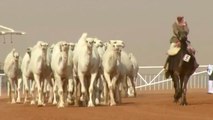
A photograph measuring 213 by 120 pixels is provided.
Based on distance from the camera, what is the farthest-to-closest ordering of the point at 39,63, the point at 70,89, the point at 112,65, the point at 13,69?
the point at 13,69 < the point at 39,63 < the point at 112,65 < the point at 70,89

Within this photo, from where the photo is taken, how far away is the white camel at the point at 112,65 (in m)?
21.6

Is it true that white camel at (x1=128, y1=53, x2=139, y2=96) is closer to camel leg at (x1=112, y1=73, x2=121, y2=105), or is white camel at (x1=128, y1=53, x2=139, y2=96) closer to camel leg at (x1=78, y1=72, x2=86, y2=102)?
camel leg at (x1=112, y1=73, x2=121, y2=105)

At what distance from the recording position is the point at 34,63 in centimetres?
2230

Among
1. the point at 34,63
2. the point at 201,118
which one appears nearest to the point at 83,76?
the point at 34,63

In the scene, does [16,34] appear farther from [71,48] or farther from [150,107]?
[150,107]

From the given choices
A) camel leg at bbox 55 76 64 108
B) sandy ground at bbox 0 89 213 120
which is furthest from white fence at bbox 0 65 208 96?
sandy ground at bbox 0 89 213 120

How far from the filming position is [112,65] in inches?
854

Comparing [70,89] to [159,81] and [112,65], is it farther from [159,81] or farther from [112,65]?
[159,81]

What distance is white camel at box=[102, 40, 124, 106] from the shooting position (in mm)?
21562

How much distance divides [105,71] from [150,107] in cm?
206

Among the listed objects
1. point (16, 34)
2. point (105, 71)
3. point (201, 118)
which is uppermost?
point (16, 34)

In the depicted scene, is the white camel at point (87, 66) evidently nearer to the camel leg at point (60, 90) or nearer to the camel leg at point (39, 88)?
the camel leg at point (60, 90)

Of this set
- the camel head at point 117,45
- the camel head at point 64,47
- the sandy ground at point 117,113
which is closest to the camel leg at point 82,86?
the camel head at point 64,47

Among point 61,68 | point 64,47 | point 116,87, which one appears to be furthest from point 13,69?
point 116,87
